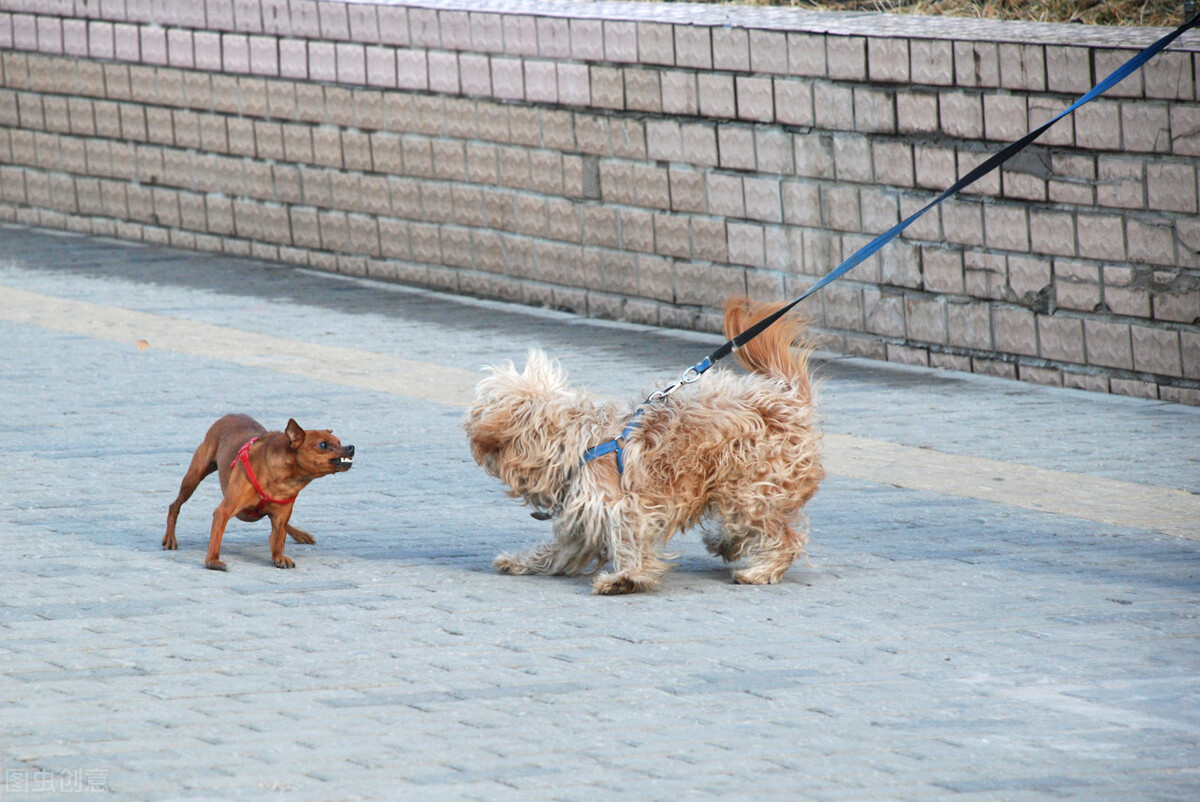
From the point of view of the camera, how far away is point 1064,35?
10.2 meters

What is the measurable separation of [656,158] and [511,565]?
233 inches

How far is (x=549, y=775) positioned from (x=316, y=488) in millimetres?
3974

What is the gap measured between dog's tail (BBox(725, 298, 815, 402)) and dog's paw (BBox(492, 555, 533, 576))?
45.7 inches

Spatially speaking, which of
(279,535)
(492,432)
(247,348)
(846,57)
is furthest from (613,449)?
(247,348)

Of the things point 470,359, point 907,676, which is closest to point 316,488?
point 470,359

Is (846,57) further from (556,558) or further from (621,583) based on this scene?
(621,583)

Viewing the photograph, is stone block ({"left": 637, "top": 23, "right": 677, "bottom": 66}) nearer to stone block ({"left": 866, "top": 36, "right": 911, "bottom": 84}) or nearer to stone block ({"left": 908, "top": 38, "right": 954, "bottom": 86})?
stone block ({"left": 866, "top": 36, "right": 911, "bottom": 84})

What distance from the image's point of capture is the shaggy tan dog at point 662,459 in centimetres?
645

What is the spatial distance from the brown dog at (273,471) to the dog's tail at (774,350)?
5.05 feet

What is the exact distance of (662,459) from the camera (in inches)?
254

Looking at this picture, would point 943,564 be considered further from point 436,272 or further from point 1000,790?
point 436,272

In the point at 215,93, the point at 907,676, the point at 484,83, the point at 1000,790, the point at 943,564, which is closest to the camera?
the point at 1000,790

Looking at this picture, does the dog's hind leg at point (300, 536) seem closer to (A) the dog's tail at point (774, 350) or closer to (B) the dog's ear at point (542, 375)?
(B) the dog's ear at point (542, 375)

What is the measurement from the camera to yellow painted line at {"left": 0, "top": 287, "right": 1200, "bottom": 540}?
7715 mm
